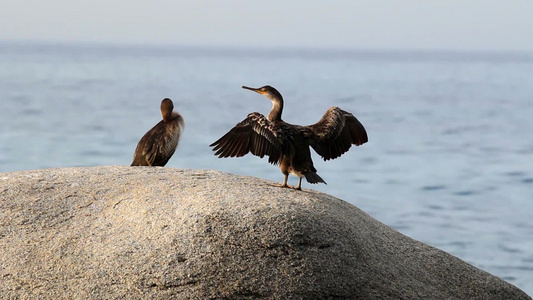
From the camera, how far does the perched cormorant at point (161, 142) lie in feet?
27.8

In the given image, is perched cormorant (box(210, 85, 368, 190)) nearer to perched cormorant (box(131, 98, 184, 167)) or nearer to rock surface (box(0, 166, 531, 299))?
rock surface (box(0, 166, 531, 299))

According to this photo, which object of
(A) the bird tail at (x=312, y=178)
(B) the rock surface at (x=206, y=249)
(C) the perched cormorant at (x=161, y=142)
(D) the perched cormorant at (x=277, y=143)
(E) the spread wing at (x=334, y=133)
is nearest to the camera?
(B) the rock surface at (x=206, y=249)

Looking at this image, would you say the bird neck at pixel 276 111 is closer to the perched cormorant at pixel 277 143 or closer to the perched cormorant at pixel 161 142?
the perched cormorant at pixel 277 143

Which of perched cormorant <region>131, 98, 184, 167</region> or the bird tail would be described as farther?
perched cormorant <region>131, 98, 184, 167</region>

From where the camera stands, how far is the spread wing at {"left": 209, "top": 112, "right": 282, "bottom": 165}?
665 cm

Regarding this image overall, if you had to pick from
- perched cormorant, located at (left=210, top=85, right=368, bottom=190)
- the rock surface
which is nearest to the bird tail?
perched cormorant, located at (left=210, top=85, right=368, bottom=190)

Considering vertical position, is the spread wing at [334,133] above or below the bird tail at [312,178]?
above

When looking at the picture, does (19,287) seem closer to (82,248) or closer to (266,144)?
(82,248)

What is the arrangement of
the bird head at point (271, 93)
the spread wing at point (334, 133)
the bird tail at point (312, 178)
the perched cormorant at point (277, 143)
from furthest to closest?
the bird head at point (271, 93) < the spread wing at point (334, 133) < the perched cormorant at point (277, 143) < the bird tail at point (312, 178)

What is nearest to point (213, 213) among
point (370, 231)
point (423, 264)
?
point (370, 231)

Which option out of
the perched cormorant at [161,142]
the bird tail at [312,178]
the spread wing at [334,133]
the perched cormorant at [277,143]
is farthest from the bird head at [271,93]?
the perched cormorant at [161,142]

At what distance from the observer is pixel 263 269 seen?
5578 mm

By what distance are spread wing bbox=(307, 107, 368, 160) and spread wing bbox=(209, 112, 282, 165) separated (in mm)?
446

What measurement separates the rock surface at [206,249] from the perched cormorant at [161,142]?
176 centimetres
